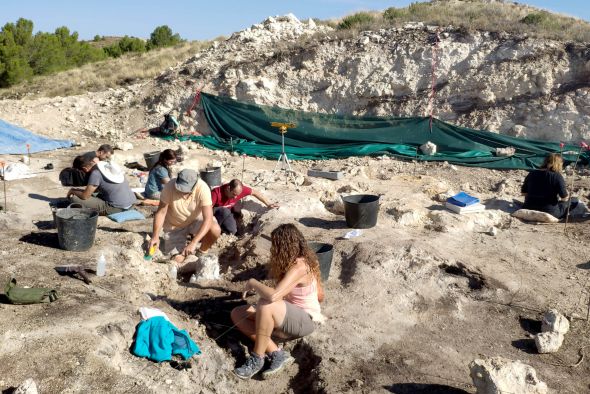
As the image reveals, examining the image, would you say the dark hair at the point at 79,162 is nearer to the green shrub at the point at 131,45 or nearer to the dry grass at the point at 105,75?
the dry grass at the point at 105,75

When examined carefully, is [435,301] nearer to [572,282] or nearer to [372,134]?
[572,282]

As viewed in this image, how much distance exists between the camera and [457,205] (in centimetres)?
782

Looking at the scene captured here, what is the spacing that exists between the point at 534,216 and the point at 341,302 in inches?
151

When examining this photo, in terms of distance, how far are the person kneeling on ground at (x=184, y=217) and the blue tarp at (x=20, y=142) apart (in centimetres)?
688

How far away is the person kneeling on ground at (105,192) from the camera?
739 centimetres

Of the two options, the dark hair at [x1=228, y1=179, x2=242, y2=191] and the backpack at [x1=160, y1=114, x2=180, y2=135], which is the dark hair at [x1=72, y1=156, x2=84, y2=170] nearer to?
the dark hair at [x1=228, y1=179, x2=242, y2=191]

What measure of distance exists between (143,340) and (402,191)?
612 centimetres

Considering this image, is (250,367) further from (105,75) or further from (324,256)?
(105,75)

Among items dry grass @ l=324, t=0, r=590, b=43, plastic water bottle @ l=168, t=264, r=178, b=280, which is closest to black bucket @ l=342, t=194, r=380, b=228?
plastic water bottle @ l=168, t=264, r=178, b=280

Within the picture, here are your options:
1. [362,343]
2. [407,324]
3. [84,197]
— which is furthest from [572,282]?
[84,197]

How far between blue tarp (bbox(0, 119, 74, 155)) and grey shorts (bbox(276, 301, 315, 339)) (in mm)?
9602

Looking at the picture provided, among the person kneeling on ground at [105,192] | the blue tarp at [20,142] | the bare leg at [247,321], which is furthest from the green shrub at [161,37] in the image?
the bare leg at [247,321]

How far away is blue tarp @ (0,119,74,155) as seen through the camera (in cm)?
1190

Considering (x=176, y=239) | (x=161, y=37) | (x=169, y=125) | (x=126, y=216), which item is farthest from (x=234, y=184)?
(x=161, y=37)
